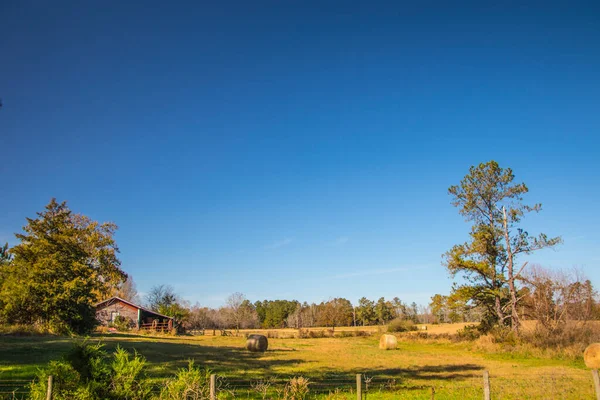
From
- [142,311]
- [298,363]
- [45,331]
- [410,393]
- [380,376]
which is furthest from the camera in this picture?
[142,311]

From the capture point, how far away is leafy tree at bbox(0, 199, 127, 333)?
35.7 meters

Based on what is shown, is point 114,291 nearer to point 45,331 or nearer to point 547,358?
point 45,331

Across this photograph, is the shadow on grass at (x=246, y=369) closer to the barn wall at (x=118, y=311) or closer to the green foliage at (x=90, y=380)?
the green foliage at (x=90, y=380)

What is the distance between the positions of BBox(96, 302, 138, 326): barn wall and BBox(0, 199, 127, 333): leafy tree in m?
15.7

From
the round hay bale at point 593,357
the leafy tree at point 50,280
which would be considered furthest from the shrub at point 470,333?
the leafy tree at point 50,280

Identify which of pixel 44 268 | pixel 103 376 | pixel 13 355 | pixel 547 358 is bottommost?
pixel 547 358

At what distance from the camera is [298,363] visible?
22828 mm

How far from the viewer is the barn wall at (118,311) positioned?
53625mm

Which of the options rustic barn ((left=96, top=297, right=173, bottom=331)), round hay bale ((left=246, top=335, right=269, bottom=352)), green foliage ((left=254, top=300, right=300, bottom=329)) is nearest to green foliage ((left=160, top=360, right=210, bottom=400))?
round hay bale ((left=246, top=335, right=269, bottom=352))

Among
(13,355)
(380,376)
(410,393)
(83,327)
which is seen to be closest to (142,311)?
(83,327)

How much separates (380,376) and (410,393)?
4660mm

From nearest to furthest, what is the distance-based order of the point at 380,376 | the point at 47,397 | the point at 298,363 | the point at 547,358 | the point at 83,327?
1. the point at 47,397
2. the point at 380,376
3. the point at 298,363
4. the point at 547,358
5. the point at 83,327

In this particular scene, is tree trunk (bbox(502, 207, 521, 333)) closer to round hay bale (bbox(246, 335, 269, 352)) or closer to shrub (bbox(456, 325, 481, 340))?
shrub (bbox(456, 325, 481, 340))

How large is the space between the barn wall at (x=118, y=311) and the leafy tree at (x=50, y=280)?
15.7m
